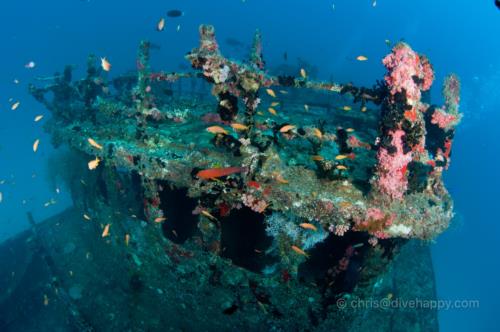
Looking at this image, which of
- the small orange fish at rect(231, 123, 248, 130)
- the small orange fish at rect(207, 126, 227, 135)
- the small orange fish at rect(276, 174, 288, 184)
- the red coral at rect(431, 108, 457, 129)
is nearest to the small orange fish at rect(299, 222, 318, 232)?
the small orange fish at rect(276, 174, 288, 184)

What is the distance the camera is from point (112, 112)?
8.39m

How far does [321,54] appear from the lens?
81.2 metres

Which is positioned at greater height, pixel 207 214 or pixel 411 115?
pixel 411 115

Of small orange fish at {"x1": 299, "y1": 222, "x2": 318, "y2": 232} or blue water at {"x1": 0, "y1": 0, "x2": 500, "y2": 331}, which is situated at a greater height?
blue water at {"x1": 0, "y1": 0, "x2": 500, "y2": 331}

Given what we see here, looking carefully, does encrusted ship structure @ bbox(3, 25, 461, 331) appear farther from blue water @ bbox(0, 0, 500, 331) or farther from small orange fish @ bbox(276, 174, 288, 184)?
blue water @ bbox(0, 0, 500, 331)

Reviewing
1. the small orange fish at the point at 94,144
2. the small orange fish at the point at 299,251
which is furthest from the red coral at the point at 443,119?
the small orange fish at the point at 94,144

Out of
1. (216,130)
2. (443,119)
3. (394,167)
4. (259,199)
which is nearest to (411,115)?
(394,167)

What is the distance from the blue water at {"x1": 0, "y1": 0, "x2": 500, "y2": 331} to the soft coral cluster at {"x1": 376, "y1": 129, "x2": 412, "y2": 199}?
18484 mm

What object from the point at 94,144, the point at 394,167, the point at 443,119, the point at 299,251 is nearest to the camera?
the point at 394,167

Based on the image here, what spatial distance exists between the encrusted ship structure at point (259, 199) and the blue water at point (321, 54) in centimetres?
1765

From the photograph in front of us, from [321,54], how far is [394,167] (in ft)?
273

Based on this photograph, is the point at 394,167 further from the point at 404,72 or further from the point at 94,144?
the point at 94,144

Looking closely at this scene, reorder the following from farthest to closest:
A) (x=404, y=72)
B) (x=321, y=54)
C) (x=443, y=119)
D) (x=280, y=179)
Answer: (x=321, y=54)
(x=443, y=119)
(x=280, y=179)
(x=404, y=72)

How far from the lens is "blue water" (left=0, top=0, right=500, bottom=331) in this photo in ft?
119
